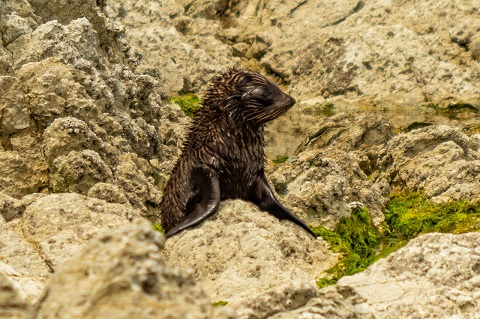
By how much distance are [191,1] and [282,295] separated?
74.8 ft

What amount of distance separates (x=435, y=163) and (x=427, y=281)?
6.35m

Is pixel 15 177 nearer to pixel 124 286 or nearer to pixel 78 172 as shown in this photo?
pixel 78 172

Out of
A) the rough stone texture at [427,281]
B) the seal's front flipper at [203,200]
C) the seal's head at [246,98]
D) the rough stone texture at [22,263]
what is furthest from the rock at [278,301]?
the seal's head at [246,98]

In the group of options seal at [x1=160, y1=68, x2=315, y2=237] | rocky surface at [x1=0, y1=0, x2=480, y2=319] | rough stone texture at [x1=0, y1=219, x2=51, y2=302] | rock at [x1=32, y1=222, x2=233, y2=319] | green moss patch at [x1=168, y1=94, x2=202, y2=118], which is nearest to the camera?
rock at [x1=32, y1=222, x2=233, y2=319]

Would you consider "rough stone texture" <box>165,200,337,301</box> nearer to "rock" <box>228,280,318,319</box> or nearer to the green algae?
the green algae

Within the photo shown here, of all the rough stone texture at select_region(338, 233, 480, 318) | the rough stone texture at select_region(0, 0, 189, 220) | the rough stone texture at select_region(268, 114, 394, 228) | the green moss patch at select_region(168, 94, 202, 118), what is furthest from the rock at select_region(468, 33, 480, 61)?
the rough stone texture at select_region(338, 233, 480, 318)

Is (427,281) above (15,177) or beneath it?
beneath

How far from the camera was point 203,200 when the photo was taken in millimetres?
7895

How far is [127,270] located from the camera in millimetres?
3389

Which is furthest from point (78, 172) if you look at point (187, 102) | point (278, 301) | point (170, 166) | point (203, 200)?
point (187, 102)

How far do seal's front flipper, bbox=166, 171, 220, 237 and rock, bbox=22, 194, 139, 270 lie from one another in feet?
1.98

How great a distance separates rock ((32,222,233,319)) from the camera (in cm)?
329

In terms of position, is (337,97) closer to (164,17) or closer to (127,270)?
(164,17)

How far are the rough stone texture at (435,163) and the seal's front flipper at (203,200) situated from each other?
11.1 feet
